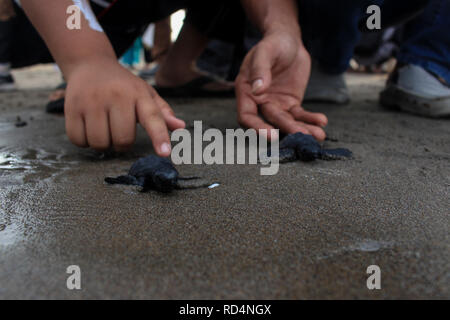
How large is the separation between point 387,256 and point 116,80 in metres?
0.96

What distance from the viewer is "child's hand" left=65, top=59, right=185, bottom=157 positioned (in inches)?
45.5

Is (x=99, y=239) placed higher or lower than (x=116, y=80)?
lower

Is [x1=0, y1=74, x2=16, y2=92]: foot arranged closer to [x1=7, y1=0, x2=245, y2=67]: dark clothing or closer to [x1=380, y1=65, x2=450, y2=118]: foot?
[x1=7, y1=0, x2=245, y2=67]: dark clothing

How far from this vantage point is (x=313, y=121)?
1.52 meters

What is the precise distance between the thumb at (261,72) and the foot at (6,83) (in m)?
3.23

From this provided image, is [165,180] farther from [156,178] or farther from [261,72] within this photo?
[261,72]

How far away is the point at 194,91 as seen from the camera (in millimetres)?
2924

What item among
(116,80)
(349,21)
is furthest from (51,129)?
(349,21)

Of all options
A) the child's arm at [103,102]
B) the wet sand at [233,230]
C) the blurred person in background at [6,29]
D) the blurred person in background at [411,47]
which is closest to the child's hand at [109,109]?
the child's arm at [103,102]

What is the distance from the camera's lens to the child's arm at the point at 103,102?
1156mm

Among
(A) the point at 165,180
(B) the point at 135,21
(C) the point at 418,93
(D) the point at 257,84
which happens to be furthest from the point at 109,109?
(C) the point at 418,93

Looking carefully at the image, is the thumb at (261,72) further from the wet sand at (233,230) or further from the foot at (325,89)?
the foot at (325,89)

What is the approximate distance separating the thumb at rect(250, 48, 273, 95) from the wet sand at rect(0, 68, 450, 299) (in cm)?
32
